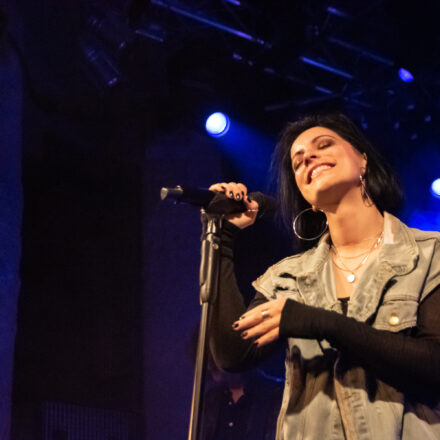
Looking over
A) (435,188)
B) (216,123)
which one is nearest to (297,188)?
(216,123)

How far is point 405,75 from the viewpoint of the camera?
4.70m

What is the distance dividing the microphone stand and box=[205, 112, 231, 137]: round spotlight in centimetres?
338

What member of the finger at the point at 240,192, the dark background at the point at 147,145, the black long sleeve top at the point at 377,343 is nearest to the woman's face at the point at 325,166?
the finger at the point at 240,192

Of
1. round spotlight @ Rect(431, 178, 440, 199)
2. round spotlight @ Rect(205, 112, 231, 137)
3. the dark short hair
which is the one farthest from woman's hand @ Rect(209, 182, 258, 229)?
round spotlight @ Rect(431, 178, 440, 199)

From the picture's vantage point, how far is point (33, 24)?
5.06 metres

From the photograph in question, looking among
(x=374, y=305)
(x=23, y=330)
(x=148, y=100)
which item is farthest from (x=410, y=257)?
(x=148, y=100)

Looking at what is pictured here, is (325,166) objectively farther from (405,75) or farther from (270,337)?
(405,75)

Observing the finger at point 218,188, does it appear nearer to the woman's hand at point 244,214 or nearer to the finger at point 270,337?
the woman's hand at point 244,214

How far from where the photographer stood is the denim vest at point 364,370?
5.20 feet

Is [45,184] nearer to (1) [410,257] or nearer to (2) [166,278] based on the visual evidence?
(2) [166,278]

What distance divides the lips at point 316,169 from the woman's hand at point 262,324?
791mm

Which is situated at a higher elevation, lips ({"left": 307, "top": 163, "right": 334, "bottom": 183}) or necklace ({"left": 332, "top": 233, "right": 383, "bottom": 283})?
lips ({"left": 307, "top": 163, "right": 334, "bottom": 183})

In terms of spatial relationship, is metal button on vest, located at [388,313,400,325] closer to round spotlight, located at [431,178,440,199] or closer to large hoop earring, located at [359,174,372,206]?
large hoop earring, located at [359,174,372,206]

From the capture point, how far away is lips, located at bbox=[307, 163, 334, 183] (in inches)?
85.7
